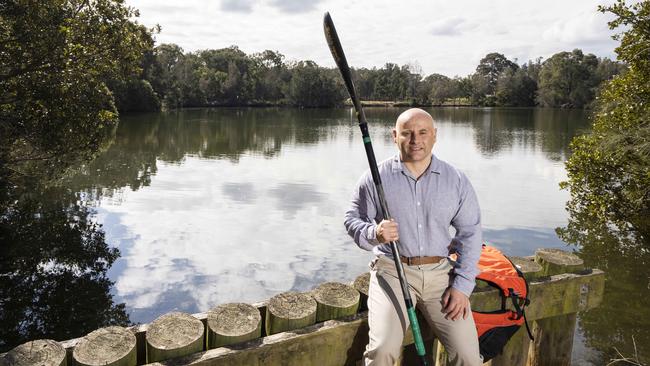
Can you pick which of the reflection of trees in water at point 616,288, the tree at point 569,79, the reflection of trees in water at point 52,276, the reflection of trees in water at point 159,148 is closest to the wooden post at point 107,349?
the reflection of trees in water at point 52,276

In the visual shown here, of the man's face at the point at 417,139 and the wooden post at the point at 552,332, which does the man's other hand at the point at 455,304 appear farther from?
the wooden post at the point at 552,332

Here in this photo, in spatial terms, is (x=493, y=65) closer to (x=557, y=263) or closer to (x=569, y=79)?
(x=569, y=79)

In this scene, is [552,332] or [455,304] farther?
[552,332]

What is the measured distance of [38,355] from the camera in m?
2.41

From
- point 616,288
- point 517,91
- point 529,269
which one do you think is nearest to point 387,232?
point 529,269

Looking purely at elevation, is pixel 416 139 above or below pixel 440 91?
below

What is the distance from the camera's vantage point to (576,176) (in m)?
13.1

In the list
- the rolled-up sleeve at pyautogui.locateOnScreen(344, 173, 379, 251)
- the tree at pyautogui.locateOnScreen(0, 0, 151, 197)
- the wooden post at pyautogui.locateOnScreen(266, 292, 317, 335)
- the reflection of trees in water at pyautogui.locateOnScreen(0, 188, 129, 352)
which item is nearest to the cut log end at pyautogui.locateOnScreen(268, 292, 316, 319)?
the wooden post at pyautogui.locateOnScreen(266, 292, 317, 335)

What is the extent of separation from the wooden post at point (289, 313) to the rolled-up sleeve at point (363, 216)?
568 millimetres

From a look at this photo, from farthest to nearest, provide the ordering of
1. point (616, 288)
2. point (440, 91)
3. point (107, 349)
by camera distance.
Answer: point (440, 91) < point (616, 288) < point (107, 349)

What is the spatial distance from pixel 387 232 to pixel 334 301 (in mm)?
605

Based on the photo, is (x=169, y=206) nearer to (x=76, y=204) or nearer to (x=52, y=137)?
(x=76, y=204)

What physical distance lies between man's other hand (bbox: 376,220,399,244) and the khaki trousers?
361 millimetres

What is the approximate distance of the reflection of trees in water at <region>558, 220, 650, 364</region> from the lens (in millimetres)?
7891
